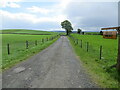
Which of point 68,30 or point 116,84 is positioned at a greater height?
point 68,30

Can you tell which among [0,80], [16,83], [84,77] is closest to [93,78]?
[84,77]

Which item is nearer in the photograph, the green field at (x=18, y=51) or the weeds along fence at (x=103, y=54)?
the green field at (x=18, y=51)

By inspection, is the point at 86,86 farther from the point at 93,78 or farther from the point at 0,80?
the point at 0,80

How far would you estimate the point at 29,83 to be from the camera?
457cm

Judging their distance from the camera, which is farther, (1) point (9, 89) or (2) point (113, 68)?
(2) point (113, 68)

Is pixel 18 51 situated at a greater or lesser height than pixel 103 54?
greater

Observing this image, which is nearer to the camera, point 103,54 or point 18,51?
point 103,54

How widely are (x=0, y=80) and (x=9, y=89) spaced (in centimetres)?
107

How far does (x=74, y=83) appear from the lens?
4598 millimetres

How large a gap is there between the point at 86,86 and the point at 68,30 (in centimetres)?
8426

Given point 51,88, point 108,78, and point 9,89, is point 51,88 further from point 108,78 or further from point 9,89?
point 108,78

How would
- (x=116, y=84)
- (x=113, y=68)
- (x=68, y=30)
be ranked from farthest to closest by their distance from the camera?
(x=68, y=30) < (x=113, y=68) < (x=116, y=84)

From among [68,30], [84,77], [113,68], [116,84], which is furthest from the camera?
[68,30]

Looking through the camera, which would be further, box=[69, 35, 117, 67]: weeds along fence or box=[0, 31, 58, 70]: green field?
box=[69, 35, 117, 67]: weeds along fence
